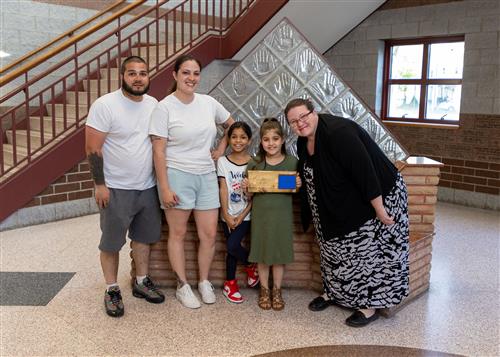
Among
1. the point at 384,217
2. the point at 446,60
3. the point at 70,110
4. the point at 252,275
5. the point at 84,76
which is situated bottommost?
the point at 252,275

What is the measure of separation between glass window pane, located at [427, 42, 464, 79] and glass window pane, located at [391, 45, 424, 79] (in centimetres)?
18

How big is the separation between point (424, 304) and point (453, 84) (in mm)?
4097

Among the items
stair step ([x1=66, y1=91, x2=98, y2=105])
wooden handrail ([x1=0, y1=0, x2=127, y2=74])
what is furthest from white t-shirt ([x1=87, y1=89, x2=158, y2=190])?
stair step ([x1=66, y1=91, x2=98, y2=105])

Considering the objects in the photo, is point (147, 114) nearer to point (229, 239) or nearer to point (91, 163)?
point (91, 163)

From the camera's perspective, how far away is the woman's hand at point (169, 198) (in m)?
2.77

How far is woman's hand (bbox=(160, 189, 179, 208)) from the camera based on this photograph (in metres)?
2.77

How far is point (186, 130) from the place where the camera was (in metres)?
2.76

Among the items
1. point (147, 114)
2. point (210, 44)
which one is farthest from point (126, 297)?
point (210, 44)

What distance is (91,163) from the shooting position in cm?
269

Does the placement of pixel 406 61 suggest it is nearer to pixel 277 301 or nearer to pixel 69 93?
pixel 69 93

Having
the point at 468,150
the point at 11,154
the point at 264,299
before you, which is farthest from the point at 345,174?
the point at 11,154

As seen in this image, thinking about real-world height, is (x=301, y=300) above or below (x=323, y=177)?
below

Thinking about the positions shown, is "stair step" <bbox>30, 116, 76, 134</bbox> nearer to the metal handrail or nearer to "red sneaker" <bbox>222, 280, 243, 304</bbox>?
the metal handrail

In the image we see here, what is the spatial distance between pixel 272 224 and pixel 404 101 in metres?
4.75
